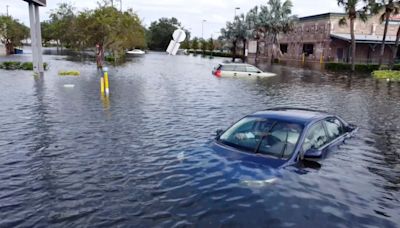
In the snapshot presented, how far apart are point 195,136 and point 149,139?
4.68ft

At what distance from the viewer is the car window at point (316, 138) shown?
7.47 metres

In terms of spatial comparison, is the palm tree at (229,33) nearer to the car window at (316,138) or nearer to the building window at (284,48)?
the building window at (284,48)

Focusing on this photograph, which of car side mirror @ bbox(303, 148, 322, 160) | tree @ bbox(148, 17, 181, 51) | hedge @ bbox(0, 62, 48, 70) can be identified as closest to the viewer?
car side mirror @ bbox(303, 148, 322, 160)

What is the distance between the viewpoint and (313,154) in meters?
7.09

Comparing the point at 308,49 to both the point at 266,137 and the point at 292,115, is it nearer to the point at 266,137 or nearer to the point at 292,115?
the point at 292,115

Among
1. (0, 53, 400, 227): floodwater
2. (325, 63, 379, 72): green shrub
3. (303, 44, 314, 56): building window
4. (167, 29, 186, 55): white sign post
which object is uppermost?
(303, 44, 314, 56): building window

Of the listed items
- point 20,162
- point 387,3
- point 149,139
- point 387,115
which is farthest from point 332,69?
point 20,162

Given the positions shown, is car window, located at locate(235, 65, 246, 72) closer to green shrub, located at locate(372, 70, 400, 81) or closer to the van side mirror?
green shrub, located at locate(372, 70, 400, 81)

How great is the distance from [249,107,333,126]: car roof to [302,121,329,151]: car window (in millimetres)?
198

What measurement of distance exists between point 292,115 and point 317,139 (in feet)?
2.51

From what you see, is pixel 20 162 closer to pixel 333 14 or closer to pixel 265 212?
pixel 265 212

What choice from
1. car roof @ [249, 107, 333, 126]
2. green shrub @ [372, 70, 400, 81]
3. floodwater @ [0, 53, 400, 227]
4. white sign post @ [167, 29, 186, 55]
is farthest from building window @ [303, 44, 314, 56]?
car roof @ [249, 107, 333, 126]

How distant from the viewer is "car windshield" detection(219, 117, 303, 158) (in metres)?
7.16

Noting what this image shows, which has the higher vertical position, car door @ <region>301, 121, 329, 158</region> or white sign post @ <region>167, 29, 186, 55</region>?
white sign post @ <region>167, 29, 186, 55</region>
